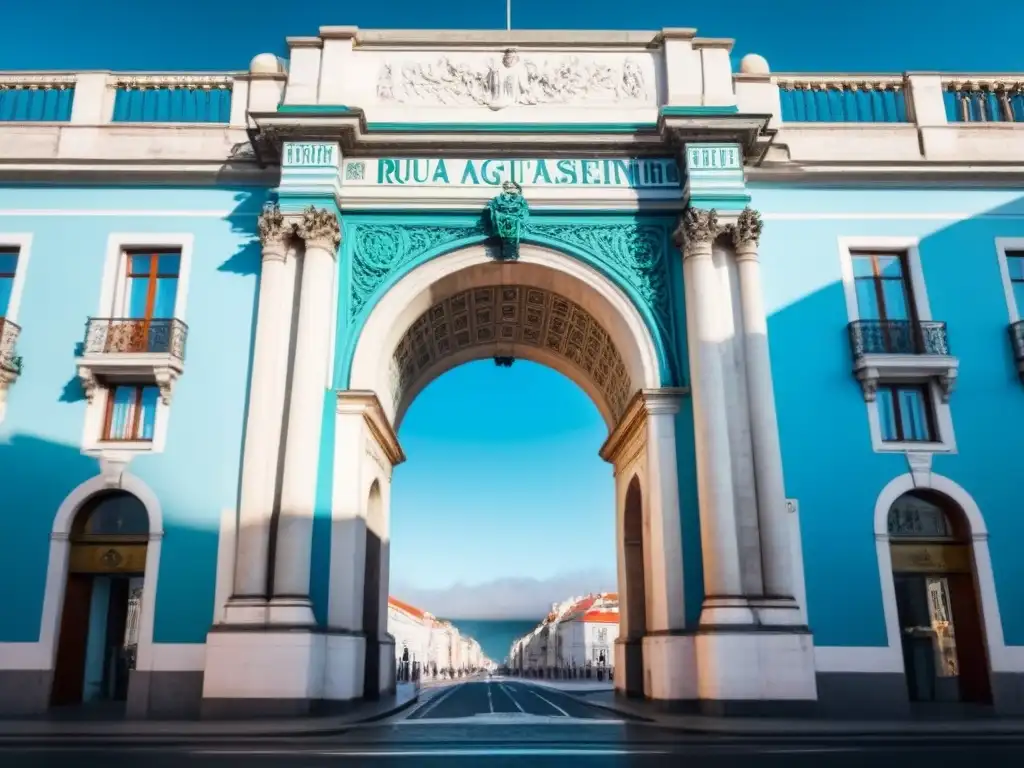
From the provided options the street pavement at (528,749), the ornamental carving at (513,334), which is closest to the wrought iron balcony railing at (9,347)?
the ornamental carving at (513,334)

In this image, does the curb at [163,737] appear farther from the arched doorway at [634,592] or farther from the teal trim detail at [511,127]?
the teal trim detail at [511,127]

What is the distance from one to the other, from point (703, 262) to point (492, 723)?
9527mm

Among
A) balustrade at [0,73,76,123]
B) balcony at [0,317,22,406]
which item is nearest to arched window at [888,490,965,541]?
balcony at [0,317,22,406]

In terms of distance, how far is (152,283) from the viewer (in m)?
18.1

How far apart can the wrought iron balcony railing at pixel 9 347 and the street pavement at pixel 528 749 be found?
351 inches

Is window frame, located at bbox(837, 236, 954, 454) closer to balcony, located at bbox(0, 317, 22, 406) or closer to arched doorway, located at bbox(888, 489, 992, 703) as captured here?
arched doorway, located at bbox(888, 489, 992, 703)

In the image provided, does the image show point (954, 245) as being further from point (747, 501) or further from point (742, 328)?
point (747, 501)

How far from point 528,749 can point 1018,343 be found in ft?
45.3

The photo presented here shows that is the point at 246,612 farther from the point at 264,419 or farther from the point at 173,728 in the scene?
the point at 264,419

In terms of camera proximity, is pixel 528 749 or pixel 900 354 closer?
pixel 528 749

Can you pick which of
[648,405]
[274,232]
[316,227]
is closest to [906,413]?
[648,405]

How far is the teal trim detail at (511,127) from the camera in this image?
59.5ft

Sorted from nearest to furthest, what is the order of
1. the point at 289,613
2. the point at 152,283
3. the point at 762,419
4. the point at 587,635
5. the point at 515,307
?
the point at 289,613
the point at 762,419
the point at 152,283
the point at 515,307
the point at 587,635

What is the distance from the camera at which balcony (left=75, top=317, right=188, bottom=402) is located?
16781 millimetres
